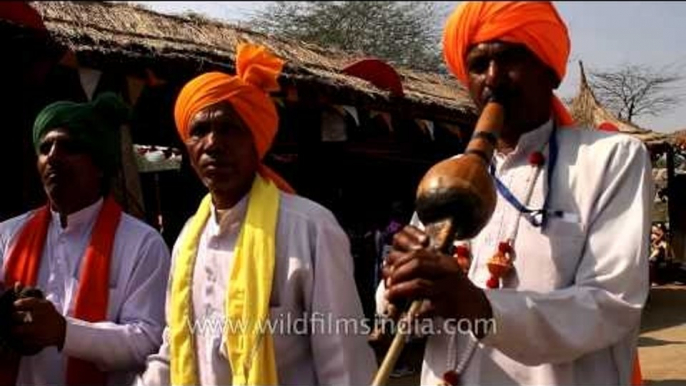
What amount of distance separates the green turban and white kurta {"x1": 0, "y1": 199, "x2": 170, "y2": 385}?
181 mm

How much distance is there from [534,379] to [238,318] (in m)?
0.84

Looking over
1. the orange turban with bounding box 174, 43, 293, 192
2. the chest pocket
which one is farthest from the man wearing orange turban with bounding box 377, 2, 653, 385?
the orange turban with bounding box 174, 43, 293, 192

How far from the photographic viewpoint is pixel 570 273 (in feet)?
5.87

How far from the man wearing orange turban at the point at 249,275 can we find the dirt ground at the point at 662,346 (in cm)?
478

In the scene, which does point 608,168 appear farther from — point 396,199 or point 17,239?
point 396,199

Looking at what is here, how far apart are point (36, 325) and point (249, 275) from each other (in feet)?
2.10

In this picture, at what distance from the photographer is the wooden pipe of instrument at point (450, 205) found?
149cm

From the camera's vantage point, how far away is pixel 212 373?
7.32 ft

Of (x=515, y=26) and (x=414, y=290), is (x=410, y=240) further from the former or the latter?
(x=515, y=26)

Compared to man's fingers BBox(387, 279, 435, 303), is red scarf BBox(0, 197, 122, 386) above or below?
below

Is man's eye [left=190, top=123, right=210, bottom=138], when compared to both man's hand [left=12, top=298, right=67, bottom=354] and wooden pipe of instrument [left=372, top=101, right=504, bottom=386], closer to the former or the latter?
man's hand [left=12, top=298, right=67, bottom=354]

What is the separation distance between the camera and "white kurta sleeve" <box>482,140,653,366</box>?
1.65m

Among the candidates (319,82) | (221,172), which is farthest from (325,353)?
(319,82)

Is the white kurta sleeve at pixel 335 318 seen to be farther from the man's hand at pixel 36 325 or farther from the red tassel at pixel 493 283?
the man's hand at pixel 36 325
